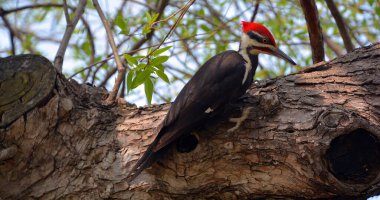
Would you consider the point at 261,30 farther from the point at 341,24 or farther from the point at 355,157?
the point at 355,157

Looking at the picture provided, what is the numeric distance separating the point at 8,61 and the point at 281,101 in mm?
1347

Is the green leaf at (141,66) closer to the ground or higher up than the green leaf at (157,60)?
closer to the ground

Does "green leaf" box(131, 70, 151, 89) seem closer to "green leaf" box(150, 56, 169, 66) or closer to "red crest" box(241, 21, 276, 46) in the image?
"green leaf" box(150, 56, 169, 66)

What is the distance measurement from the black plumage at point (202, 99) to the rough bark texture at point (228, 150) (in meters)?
0.06

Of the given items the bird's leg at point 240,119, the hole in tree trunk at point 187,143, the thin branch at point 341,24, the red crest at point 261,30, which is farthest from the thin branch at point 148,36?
the bird's leg at point 240,119

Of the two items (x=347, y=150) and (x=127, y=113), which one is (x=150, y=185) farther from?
(x=347, y=150)

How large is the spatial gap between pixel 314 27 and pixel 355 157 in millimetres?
1052

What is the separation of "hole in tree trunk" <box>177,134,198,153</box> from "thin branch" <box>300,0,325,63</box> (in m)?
1.09

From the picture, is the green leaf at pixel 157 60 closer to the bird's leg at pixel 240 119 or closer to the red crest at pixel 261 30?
the bird's leg at pixel 240 119

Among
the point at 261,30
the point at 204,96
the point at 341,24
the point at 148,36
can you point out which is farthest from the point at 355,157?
the point at 148,36

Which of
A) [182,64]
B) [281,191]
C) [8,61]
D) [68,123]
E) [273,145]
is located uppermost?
[182,64]

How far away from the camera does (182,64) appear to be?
225 inches

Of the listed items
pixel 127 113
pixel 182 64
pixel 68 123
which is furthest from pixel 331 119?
pixel 182 64

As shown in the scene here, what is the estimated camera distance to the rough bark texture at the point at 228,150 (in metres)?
2.66
